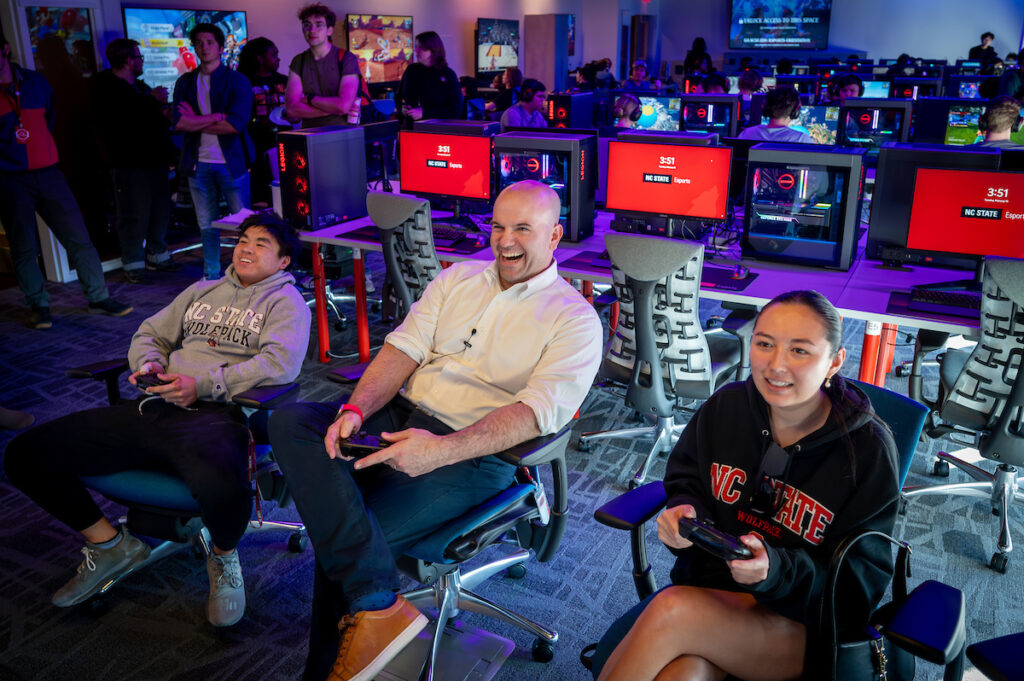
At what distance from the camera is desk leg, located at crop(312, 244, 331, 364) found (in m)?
4.26

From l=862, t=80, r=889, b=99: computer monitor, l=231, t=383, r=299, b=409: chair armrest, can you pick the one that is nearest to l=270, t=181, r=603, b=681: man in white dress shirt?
l=231, t=383, r=299, b=409: chair armrest

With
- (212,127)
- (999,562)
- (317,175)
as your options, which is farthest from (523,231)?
(212,127)

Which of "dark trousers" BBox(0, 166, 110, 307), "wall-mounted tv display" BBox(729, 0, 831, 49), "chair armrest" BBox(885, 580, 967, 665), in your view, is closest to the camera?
"chair armrest" BBox(885, 580, 967, 665)

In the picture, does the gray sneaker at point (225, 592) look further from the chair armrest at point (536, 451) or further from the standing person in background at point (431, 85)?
the standing person in background at point (431, 85)

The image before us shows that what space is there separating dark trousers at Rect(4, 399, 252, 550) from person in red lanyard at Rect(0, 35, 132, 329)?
2948 mm

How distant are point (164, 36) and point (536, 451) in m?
6.14

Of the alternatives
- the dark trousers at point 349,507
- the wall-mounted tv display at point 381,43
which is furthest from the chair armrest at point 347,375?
the wall-mounted tv display at point 381,43

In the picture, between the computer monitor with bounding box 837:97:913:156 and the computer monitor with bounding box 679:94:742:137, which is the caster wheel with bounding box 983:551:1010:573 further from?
the computer monitor with bounding box 679:94:742:137

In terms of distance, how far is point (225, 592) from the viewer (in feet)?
7.82

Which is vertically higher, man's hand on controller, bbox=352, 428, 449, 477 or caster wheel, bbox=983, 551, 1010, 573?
man's hand on controller, bbox=352, 428, 449, 477

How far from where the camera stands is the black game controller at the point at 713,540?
1.48 metres

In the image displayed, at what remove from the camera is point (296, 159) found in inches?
166

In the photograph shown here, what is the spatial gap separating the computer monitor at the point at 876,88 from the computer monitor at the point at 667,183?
5.02 m

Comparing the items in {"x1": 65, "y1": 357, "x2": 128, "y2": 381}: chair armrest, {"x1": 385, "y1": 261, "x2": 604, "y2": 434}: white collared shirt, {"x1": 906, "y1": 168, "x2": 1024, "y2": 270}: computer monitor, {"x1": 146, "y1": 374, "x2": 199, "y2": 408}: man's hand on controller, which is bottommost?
{"x1": 146, "y1": 374, "x2": 199, "y2": 408}: man's hand on controller
